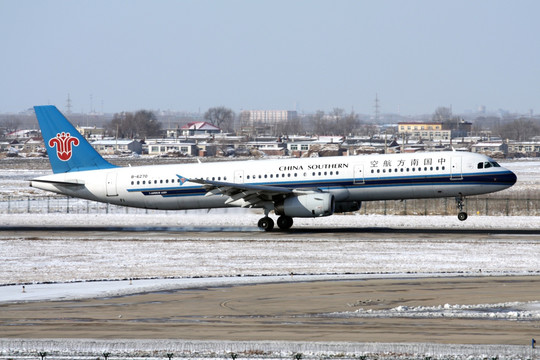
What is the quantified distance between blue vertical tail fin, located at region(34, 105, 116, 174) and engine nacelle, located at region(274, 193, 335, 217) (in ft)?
43.6

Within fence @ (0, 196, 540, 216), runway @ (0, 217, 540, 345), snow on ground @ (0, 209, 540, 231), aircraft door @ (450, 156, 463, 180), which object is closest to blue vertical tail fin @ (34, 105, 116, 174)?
runway @ (0, 217, 540, 345)

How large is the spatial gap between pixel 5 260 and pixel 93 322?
53.0 ft

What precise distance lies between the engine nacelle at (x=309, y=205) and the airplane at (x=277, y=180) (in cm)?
6

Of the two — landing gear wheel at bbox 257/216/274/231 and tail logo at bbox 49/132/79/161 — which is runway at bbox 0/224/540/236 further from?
tail logo at bbox 49/132/79/161

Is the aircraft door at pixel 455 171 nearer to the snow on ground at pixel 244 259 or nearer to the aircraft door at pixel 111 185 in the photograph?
the snow on ground at pixel 244 259

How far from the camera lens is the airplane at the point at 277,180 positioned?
47.4 metres

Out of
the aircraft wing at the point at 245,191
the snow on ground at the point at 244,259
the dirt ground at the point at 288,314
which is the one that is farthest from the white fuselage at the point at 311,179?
the dirt ground at the point at 288,314

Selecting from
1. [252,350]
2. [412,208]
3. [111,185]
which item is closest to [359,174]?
[111,185]

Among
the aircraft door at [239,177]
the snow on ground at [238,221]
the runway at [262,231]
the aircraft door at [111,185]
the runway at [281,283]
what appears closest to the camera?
the runway at [281,283]

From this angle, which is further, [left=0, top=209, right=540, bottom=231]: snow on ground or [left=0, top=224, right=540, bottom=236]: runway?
[left=0, top=209, right=540, bottom=231]: snow on ground

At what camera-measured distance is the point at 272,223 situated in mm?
49562

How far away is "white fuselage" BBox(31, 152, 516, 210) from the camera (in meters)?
47.5

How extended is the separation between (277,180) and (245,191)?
2433 mm

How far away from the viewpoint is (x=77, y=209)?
222 feet
